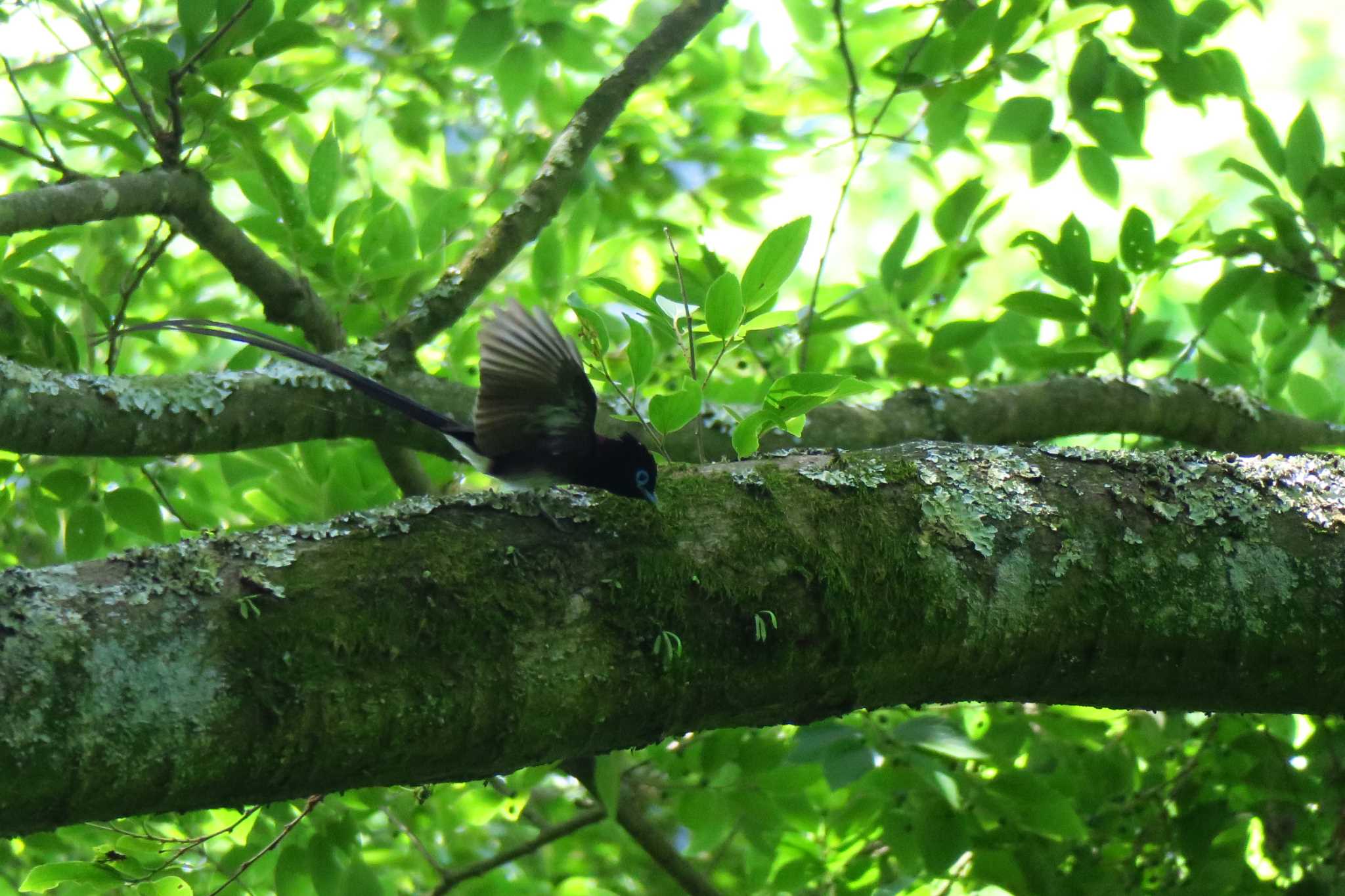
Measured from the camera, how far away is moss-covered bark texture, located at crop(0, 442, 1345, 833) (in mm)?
1358

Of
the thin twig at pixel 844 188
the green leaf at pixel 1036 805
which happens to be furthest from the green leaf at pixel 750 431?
A: the green leaf at pixel 1036 805

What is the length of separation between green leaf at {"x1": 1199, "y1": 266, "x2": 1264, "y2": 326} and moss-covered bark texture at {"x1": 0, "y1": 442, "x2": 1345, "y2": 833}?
1.32 meters

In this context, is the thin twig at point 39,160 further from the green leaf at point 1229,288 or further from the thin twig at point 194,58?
the green leaf at point 1229,288

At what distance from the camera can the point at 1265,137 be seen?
307cm

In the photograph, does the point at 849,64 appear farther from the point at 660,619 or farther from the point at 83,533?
the point at 83,533

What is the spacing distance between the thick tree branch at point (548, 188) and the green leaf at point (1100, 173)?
1.27 metres

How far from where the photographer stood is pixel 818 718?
1859 mm

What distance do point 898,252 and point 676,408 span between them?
62.8 inches

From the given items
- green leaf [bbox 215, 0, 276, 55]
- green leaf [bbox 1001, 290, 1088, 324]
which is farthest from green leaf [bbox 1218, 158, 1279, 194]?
green leaf [bbox 215, 0, 276, 55]

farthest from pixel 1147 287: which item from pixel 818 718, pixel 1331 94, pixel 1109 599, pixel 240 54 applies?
pixel 1331 94

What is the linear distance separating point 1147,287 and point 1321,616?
5.29 feet

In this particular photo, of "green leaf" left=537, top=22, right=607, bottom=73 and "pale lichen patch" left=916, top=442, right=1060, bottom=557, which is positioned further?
"green leaf" left=537, top=22, right=607, bottom=73

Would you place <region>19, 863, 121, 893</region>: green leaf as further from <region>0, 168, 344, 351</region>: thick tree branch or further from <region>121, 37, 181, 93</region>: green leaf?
<region>121, 37, 181, 93</region>: green leaf

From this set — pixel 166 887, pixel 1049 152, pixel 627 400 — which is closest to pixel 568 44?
pixel 1049 152
